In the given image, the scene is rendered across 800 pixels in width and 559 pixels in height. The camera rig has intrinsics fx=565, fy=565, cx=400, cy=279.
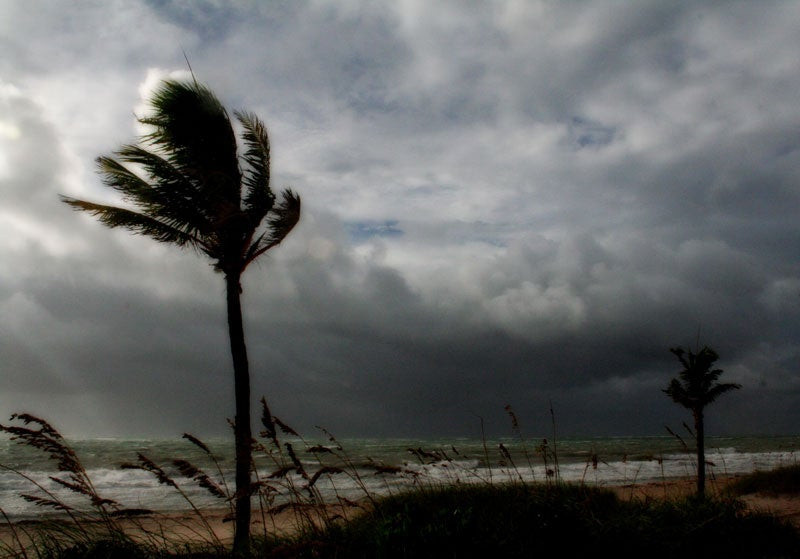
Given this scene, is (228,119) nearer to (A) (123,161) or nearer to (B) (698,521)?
(A) (123,161)

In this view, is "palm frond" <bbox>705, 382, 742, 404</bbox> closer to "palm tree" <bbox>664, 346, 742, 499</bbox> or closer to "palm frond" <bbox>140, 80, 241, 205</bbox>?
"palm tree" <bbox>664, 346, 742, 499</bbox>

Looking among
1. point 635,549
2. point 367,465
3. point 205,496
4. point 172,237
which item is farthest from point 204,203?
Result: point 205,496

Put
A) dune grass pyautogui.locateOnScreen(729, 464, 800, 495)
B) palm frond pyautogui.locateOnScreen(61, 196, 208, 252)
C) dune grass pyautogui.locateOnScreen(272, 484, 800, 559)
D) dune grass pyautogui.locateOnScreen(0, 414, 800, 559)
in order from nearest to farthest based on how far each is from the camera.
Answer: dune grass pyautogui.locateOnScreen(0, 414, 800, 559), dune grass pyautogui.locateOnScreen(272, 484, 800, 559), palm frond pyautogui.locateOnScreen(61, 196, 208, 252), dune grass pyautogui.locateOnScreen(729, 464, 800, 495)

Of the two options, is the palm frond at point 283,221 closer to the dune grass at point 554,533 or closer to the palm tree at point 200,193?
the palm tree at point 200,193

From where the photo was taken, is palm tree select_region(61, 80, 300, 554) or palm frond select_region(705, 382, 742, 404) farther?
palm frond select_region(705, 382, 742, 404)

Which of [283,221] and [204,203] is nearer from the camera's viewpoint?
[204,203]

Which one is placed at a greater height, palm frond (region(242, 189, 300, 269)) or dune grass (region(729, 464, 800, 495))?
palm frond (region(242, 189, 300, 269))

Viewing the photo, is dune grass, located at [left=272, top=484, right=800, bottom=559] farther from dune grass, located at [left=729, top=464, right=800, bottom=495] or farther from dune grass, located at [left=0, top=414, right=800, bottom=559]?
dune grass, located at [left=729, top=464, right=800, bottom=495]

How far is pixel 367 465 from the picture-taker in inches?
201

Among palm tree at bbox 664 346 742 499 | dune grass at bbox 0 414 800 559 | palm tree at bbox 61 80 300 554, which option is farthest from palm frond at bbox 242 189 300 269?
palm tree at bbox 664 346 742 499

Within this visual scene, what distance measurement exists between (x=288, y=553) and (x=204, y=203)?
8.09 metres

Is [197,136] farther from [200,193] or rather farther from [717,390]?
[717,390]

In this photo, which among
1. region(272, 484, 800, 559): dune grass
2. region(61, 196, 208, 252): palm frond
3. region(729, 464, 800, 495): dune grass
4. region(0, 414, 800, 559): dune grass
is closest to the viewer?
region(0, 414, 800, 559): dune grass

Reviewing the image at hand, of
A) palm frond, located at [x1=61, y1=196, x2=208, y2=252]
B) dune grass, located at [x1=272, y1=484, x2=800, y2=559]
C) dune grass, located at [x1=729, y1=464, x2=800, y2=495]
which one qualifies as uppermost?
palm frond, located at [x1=61, y1=196, x2=208, y2=252]
